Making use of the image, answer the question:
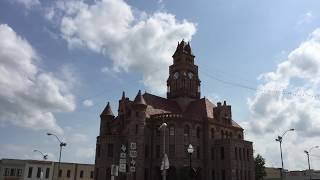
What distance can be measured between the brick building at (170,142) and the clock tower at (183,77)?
5324 millimetres

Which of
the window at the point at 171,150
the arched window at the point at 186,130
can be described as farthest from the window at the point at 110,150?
the arched window at the point at 186,130

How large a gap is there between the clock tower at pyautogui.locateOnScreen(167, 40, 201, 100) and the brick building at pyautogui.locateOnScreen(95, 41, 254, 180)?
532 cm

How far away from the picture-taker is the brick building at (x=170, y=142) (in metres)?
68.9

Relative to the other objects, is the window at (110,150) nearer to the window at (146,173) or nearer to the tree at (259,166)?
the window at (146,173)

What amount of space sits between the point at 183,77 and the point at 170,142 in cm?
1966

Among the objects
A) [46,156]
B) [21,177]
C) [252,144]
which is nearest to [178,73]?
[252,144]

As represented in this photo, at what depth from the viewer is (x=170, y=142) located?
69.7 metres

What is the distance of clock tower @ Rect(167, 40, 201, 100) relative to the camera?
83.6 metres

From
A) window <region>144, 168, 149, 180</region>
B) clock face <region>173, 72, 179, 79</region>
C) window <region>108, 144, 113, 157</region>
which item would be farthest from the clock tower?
window <region>108, 144, 113, 157</region>

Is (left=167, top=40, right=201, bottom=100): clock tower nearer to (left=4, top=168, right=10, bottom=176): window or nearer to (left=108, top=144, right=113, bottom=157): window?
(left=108, top=144, right=113, bottom=157): window

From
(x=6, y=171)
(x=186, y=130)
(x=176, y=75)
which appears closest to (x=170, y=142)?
(x=186, y=130)

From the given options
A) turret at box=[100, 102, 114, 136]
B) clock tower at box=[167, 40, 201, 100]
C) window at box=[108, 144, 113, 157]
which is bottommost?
window at box=[108, 144, 113, 157]

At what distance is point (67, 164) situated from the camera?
95875 millimetres

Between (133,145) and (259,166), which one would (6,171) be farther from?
(259,166)
